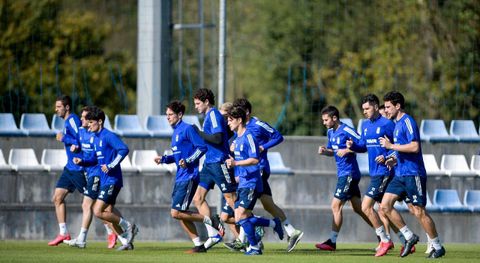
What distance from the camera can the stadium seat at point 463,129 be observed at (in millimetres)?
26984

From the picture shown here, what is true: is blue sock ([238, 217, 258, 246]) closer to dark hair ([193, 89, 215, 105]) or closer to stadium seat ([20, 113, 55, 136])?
dark hair ([193, 89, 215, 105])

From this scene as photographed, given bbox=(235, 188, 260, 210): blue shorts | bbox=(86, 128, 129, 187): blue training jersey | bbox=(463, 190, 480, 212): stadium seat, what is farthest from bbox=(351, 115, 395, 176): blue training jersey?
bbox=(463, 190, 480, 212): stadium seat

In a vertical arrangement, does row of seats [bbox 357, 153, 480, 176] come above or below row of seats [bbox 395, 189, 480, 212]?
above

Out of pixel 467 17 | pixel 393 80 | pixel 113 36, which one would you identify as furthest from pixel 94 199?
pixel 113 36

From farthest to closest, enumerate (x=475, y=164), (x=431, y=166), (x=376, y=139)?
(x=475, y=164) → (x=431, y=166) → (x=376, y=139)

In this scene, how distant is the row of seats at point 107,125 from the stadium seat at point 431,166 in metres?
4.50

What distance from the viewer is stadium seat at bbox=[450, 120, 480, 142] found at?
1062 inches

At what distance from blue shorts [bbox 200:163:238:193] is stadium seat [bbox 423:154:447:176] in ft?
23.5

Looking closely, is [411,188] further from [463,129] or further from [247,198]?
[463,129]

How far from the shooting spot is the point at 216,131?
18.5 m

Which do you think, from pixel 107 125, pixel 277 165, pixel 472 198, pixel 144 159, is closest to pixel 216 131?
pixel 277 165

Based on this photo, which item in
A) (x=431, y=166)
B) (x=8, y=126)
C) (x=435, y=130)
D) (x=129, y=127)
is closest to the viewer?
Result: (x=431, y=166)

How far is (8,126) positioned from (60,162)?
74.8 inches

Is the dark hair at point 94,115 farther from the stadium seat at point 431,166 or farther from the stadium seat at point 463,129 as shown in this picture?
the stadium seat at point 463,129
